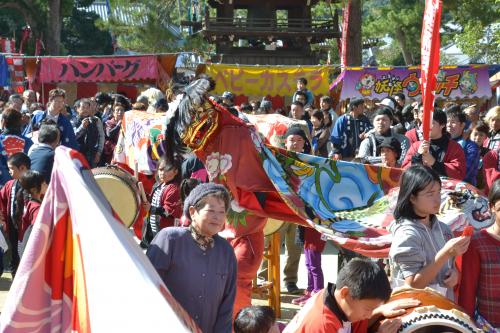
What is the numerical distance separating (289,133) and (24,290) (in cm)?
453

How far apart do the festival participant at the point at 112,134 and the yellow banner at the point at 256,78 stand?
21.7ft

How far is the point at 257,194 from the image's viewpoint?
19.4 feet

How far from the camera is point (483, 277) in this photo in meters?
4.05

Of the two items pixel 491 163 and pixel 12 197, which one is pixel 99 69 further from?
pixel 491 163

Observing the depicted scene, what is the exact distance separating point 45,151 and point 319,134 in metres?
4.16

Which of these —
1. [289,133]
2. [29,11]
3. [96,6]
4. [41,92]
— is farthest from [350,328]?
[96,6]

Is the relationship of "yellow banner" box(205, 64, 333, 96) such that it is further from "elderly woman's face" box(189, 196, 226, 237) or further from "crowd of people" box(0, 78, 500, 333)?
"elderly woman's face" box(189, 196, 226, 237)

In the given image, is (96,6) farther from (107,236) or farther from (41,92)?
(107,236)

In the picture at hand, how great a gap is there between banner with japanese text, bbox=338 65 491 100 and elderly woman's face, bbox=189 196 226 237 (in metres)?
12.5

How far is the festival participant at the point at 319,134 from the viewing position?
1086cm

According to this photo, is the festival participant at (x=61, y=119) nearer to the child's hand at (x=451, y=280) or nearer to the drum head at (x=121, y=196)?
the drum head at (x=121, y=196)

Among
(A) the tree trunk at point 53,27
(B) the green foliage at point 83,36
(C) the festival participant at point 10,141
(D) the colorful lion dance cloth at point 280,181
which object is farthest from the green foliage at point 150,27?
(D) the colorful lion dance cloth at point 280,181

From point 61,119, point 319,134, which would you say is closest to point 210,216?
point 61,119

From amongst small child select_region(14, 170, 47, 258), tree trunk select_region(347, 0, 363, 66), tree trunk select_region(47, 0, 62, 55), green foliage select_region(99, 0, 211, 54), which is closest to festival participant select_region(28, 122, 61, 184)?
small child select_region(14, 170, 47, 258)
